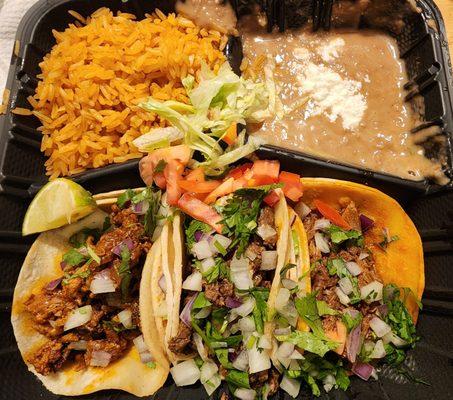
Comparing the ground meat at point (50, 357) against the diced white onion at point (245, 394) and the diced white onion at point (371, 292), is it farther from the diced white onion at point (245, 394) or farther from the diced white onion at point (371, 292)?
the diced white onion at point (371, 292)

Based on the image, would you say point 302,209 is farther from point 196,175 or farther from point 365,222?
point 196,175

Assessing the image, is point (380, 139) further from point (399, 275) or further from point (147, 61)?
point (147, 61)

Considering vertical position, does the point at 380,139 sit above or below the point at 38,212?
above

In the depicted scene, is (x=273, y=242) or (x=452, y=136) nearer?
(x=273, y=242)

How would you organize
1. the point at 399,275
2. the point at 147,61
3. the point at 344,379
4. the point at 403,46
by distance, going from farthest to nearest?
the point at 403,46 < the point at 147,61 < the point at 399,275 < the point at 344,379

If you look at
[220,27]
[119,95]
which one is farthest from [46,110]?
[220,27]

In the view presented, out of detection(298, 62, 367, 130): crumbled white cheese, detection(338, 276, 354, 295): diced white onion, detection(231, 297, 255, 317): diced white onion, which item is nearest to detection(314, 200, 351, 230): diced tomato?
detection(338, 276, 354, 295): diced white onion

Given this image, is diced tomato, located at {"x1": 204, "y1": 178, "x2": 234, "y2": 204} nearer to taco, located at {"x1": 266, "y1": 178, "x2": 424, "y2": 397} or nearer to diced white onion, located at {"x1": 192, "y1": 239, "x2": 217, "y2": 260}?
diced white onion, located at {"x1": 192, "y1": 239, "x2": 217, "y2": 260}
